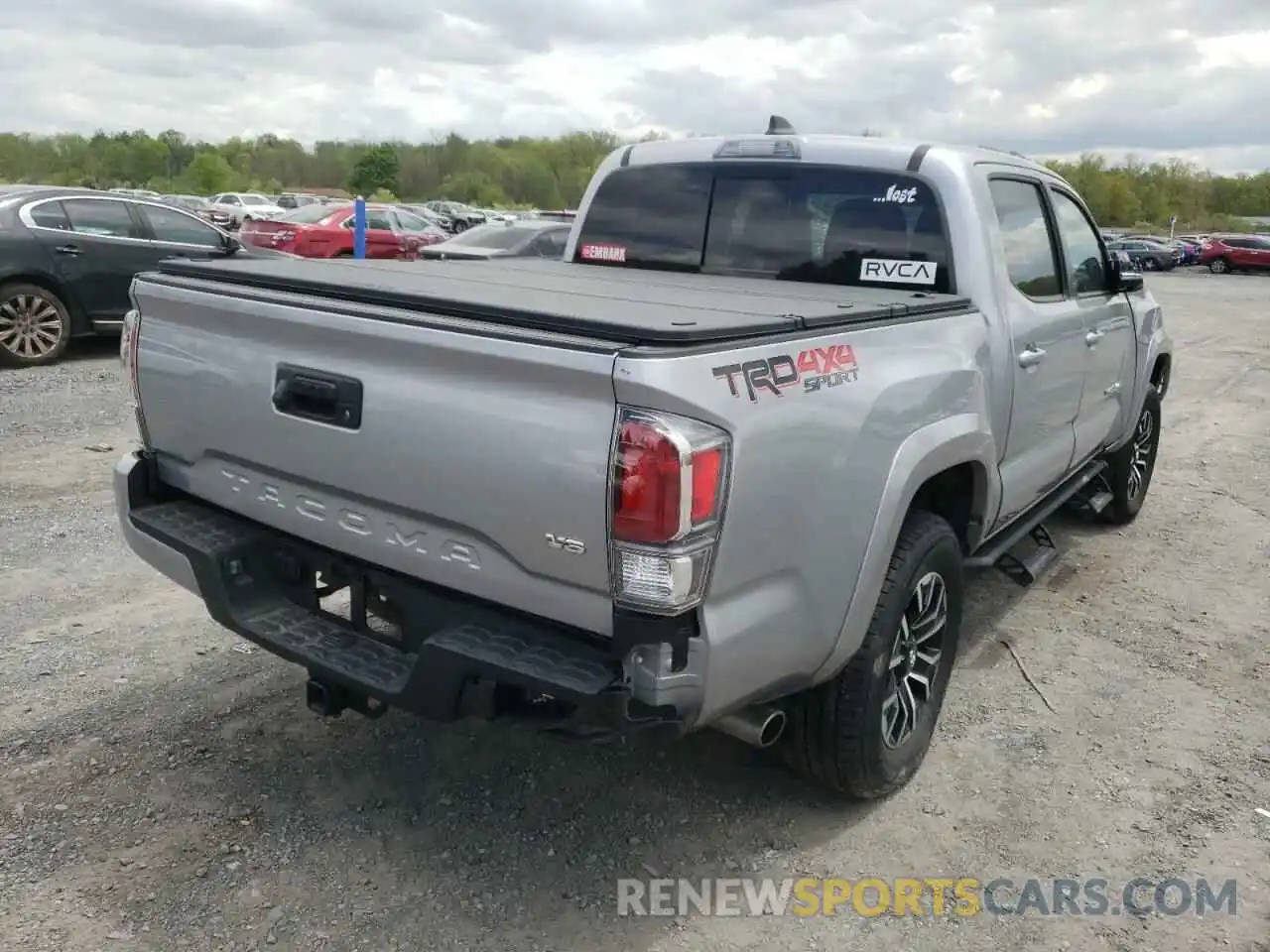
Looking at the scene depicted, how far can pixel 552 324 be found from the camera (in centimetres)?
237

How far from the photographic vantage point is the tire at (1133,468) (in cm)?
608

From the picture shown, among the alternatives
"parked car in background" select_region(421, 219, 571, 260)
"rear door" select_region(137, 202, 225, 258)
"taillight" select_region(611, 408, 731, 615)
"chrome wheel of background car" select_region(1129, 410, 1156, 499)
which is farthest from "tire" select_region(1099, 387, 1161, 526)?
"rear door" select_region(137, 202, 225, 258)

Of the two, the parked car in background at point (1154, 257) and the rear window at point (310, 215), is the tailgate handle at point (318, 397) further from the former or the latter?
the parked car in background at point (1154, 257)

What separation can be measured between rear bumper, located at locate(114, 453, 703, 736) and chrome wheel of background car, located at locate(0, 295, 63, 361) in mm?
7493

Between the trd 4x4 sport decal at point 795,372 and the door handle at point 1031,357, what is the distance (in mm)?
1383

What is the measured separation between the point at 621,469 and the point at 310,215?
634 inches

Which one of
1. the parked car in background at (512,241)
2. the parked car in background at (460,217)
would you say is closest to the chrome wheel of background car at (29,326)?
the parked car in background at (512,241)

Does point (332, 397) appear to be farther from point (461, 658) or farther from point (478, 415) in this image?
point (461, 658)

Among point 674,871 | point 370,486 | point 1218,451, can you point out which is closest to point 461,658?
point 370,486

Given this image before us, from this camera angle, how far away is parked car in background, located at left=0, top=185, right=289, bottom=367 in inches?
373

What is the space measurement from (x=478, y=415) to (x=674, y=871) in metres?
1.45

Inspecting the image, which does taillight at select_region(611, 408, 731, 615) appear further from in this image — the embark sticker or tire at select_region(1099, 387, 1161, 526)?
tire at select_region(1099, 387, 1161, 526)

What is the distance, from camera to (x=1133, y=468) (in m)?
6.31

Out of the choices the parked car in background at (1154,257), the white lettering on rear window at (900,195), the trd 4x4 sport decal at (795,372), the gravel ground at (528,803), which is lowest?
the parked car in background at (1154,257)
